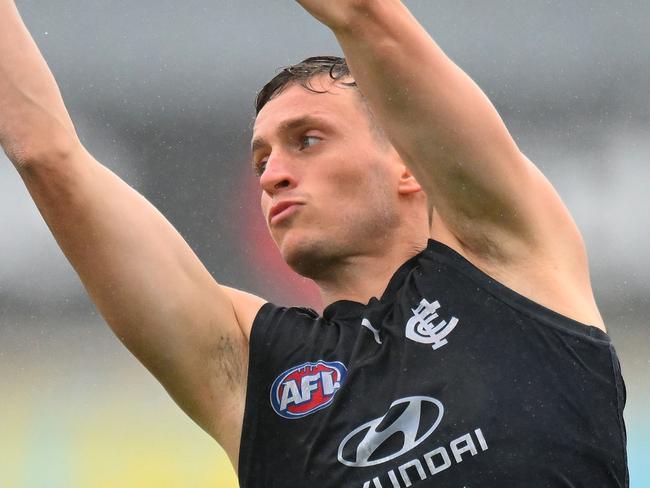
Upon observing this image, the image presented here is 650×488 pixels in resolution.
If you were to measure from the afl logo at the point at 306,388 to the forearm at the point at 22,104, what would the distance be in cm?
73

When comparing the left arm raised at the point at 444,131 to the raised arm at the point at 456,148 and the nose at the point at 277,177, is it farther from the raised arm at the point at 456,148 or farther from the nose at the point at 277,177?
the nose at the point at 277,177

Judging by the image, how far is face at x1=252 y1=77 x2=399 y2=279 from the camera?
2797mm

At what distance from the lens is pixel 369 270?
2.84 meters

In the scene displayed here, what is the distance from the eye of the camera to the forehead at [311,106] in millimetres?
2932

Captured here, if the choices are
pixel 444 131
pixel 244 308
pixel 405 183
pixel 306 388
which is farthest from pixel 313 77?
pixel 306 388

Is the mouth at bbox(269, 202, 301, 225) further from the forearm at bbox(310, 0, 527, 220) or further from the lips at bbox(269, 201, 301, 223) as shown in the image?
the forearm at bbox(310, 0, 527, 220)

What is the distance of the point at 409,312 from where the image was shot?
99.7 inches

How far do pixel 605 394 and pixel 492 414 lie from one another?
0.79ft

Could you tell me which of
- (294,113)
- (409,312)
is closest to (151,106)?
(294,113)

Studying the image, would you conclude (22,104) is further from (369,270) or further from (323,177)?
(369,270)

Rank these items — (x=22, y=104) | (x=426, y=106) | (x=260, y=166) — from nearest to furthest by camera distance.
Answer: (x=426, y=106), (x=22, y=104), (x=260, y=166)

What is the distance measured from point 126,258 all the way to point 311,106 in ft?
2.32

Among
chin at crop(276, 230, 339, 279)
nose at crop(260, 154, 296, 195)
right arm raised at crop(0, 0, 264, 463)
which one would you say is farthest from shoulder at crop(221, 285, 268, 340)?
nose at crop(260, 154, 296, 195)

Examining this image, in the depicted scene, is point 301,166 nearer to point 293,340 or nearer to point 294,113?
point 294,113
